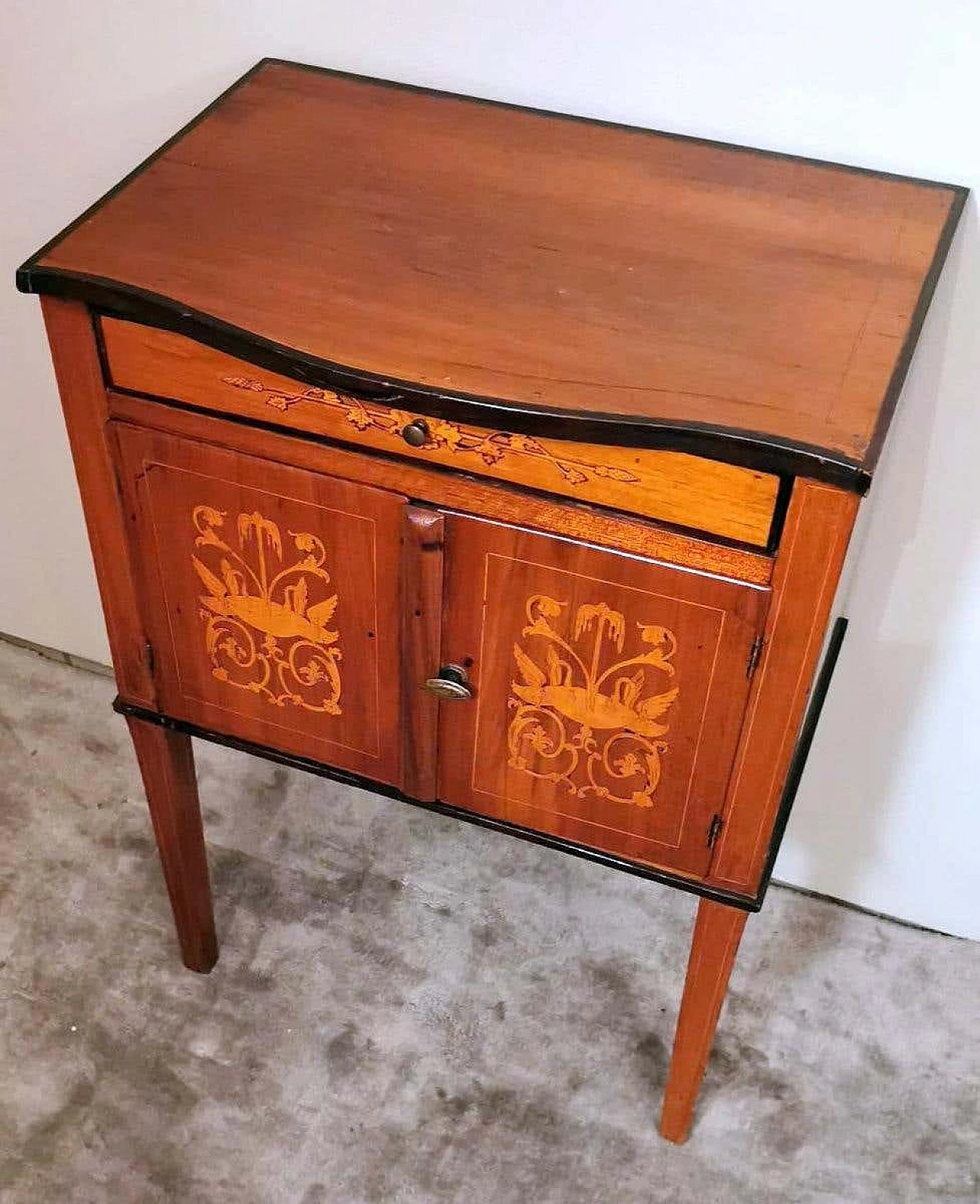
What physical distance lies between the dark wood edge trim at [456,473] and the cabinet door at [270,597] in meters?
0.03

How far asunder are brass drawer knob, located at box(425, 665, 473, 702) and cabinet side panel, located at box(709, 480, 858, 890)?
219 mm

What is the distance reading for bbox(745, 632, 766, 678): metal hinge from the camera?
910 millimetres

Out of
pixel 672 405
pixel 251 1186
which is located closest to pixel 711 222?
pixel 672 405

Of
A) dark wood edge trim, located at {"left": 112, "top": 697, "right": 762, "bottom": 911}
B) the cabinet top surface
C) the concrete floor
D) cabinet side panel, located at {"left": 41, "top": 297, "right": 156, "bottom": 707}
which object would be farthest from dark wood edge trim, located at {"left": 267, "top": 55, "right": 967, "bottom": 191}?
the concrete floor

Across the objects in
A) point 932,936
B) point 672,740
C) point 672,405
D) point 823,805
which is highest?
point 672,405

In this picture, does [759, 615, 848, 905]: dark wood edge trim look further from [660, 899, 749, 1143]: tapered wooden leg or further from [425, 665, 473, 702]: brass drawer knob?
[425, 665, 473, 702]: brass drawer knob

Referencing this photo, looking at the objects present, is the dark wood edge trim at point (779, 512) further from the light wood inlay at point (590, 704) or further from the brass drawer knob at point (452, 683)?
the brass drawer knob at point (452, 683)

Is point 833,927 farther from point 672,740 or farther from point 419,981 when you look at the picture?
point 672,740

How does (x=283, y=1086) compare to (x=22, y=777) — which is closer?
(x=283, y=1086)

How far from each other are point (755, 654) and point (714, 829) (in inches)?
7.2

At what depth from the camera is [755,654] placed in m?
0.92

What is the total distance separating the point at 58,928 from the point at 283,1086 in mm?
347

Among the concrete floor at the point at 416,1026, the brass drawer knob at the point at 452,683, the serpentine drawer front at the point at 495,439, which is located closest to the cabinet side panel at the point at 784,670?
the serpentine drawer front at the point at 495,439

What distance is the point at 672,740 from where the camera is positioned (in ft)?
3.26
